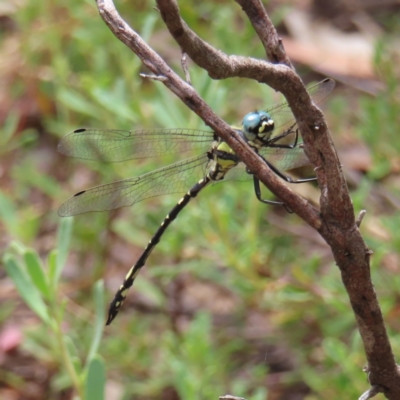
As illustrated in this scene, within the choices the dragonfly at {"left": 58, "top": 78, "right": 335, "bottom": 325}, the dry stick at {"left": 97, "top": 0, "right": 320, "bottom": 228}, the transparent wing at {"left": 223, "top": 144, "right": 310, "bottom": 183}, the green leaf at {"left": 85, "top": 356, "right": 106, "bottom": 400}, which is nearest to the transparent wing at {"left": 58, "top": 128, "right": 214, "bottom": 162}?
the dragonfly at {"left": 58, "top": 78, "right": 335, "bottom": 325}

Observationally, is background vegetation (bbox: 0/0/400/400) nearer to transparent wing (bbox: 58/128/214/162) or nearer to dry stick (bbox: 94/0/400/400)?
transparent wing (bbox: 58/128/214/162)

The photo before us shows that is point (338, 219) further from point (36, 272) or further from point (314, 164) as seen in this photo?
point (36, 272)

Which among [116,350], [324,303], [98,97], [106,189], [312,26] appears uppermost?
[312,26]

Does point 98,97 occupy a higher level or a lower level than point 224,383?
higher

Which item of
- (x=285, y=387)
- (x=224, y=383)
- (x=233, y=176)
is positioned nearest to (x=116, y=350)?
(x=224, y=383)

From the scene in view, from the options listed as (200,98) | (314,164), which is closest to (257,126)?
(314,164)

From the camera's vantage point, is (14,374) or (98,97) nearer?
(98,97)

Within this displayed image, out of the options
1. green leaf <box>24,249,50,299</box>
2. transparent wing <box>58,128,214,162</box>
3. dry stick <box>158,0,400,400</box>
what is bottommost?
dry stick <box>158,0,400,400</box>

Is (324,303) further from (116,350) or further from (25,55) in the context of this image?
(25,55)
